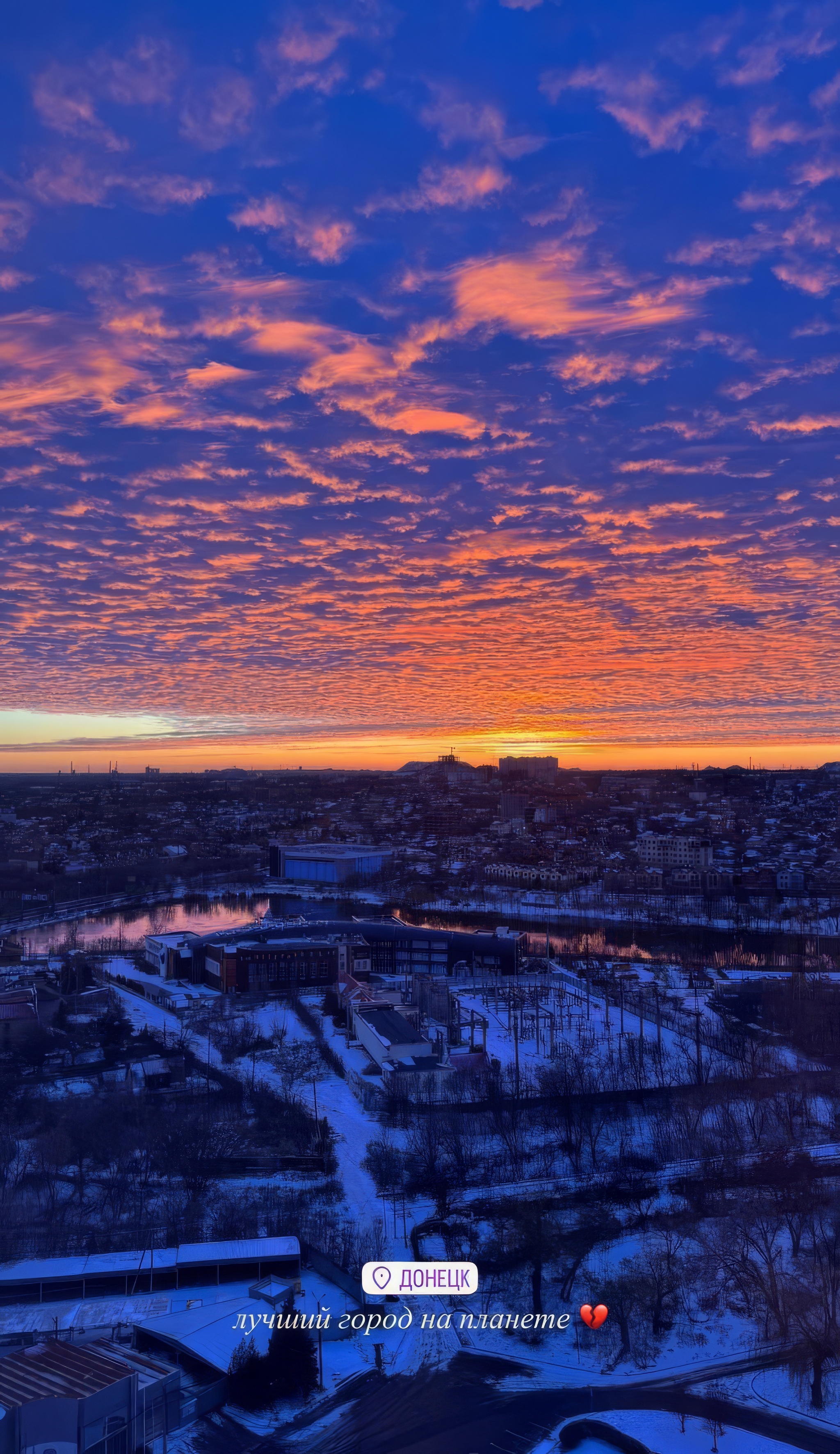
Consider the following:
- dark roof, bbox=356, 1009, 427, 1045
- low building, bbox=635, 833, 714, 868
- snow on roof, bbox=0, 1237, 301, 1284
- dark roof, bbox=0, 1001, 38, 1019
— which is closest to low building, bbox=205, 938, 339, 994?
dark roof, bbox=0, 1001, 38, 1019

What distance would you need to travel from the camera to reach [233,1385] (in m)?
2.71

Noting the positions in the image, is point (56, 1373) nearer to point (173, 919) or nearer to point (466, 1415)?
point (466, 1415)

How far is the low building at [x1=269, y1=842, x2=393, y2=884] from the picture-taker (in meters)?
16.8

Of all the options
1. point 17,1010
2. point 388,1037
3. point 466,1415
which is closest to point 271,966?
point 17,1010

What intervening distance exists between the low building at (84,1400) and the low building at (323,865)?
14.1 meters

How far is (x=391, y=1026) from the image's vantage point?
614 cm

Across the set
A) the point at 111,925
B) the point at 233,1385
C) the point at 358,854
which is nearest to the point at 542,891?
the point at 358,854

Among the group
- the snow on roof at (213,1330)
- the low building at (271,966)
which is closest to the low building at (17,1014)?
the low building at (271,966)

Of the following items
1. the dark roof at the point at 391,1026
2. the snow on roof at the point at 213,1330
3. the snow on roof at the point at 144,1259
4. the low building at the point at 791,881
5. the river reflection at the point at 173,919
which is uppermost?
the snow on roof at the point at 144,1259

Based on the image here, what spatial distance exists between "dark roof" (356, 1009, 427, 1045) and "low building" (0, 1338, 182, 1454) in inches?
129

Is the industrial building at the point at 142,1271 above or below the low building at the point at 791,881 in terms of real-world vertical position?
above

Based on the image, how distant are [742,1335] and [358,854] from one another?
1478 centimetres

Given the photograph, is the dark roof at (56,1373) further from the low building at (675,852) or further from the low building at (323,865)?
the low building at (675,852)

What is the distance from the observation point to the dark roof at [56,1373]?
2.33m
